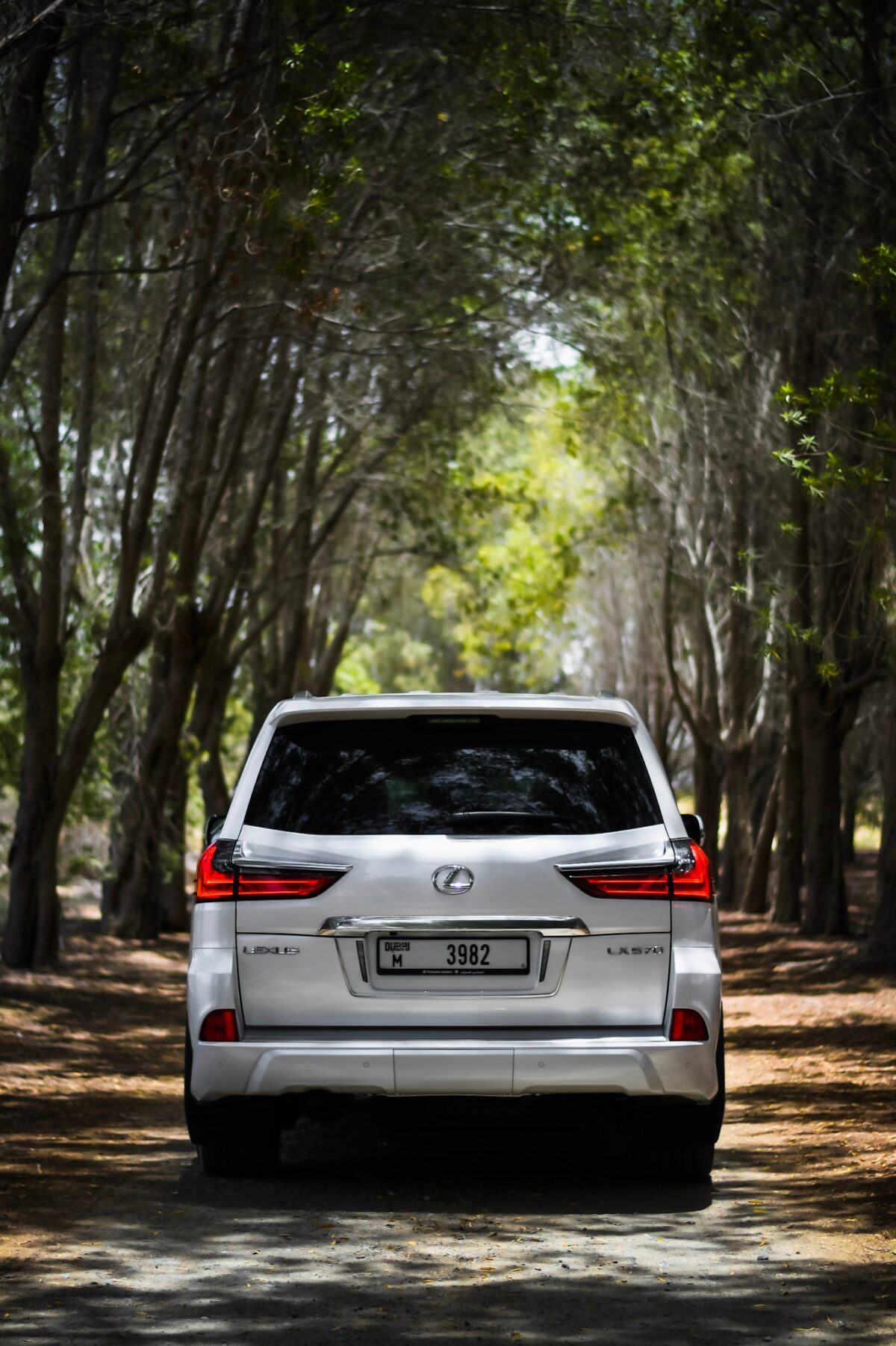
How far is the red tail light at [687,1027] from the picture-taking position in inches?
241

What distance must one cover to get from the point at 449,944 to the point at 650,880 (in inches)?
29.6

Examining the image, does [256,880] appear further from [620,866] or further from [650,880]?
[650,880]

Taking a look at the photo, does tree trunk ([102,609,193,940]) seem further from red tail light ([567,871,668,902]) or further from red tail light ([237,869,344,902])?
red tail light ([567,871,668,902])

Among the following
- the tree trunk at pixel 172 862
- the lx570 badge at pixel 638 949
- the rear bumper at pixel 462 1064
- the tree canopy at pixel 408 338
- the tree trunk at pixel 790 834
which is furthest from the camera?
the tree trunk at pixel 790 834

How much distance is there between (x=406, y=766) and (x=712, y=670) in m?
21.8

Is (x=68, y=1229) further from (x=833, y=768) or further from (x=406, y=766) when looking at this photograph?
(x=833, y=768)

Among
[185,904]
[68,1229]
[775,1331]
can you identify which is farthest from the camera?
[185,904]

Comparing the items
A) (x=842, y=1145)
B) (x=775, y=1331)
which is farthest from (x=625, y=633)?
(x=775, y=1331)

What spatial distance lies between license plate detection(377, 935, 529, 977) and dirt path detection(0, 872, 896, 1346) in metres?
0.89

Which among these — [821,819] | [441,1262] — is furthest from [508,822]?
[821,819]

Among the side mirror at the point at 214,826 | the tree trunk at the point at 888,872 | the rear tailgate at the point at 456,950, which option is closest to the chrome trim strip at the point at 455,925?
the rear tailgate at the point at 456,950

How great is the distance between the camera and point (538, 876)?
6125 mm

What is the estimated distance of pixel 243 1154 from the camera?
6.82m

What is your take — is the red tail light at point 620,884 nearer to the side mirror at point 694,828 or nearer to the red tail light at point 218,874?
the side mirror at point 694,828
